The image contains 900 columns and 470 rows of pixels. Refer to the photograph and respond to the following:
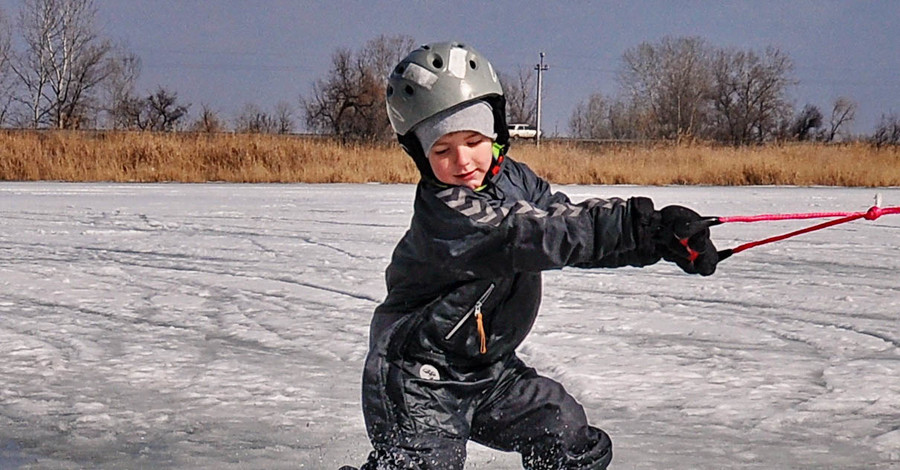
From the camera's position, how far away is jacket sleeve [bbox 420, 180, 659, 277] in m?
1.69

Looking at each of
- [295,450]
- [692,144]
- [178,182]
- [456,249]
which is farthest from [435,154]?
[692,144]

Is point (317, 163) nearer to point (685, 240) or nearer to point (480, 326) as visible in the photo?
point (480, 326)

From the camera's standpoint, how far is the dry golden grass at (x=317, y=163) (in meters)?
18.2

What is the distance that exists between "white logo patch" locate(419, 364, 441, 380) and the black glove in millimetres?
538

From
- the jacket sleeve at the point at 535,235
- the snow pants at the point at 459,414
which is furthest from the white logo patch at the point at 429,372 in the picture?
the jacket sleeve at the point at 535,235

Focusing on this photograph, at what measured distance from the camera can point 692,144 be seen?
21.5m

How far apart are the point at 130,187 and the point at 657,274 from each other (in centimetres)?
1147

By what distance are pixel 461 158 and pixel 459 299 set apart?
0.27 m

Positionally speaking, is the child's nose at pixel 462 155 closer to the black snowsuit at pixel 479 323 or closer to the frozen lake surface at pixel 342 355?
the black snowsuit at pixel 479 323

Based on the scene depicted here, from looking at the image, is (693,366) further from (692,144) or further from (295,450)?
(692,144)

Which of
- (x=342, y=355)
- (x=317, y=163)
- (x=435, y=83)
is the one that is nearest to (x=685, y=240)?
(x=435, y=83)

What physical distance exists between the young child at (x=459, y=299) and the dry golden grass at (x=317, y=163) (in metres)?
16.1

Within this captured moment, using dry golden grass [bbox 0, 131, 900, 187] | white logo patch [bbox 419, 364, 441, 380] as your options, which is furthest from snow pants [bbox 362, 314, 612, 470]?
dry golden grass [bbox 0, 131, 900, 187]

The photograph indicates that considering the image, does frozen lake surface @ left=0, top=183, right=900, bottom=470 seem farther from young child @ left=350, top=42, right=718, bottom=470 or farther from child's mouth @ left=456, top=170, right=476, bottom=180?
child's mouth @ left=456, top=170, right=476, bottom=180
